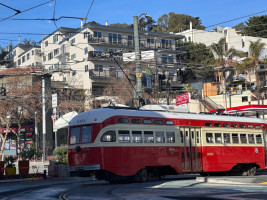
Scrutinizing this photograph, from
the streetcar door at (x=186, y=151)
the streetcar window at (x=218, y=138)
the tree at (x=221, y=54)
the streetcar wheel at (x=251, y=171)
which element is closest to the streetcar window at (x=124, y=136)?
the streetcar door at (x=186, y=151)

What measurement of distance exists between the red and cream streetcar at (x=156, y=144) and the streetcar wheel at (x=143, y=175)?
5cm

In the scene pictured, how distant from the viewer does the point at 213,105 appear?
66125 millimetres

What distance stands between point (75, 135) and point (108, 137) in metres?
1.93

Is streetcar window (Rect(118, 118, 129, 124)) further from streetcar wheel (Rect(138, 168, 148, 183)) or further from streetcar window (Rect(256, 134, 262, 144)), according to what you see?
streetcar window (Rect(256, 134, 262, 144))

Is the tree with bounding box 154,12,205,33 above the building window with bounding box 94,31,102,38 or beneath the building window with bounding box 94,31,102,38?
above

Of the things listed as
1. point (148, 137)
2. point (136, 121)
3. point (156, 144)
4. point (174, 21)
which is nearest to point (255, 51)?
point (156, 144)

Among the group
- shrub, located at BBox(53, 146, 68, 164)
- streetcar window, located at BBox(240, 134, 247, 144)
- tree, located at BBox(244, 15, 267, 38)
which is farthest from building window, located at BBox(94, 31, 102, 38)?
streetcar window, located at BBox(240, 134, 247, 144)

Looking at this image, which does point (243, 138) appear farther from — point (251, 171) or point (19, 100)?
point (19, 100)

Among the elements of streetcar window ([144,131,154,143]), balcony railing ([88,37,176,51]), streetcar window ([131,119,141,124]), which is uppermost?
balcony railing ([88,37,176,51])

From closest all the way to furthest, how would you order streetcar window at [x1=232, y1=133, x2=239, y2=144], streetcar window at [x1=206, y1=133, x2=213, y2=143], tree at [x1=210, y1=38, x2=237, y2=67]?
streetcar window at [x1=206, y1=133, x2=213, y2=143] < streetcar window at [x1=232, y1=133, x2=239, y2=144] < tree at [x1=210, y1=38, x2=237, y2=67]

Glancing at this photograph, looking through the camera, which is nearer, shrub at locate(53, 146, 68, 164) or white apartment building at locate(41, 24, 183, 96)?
shrub at locate(53, 146, 68, 164)

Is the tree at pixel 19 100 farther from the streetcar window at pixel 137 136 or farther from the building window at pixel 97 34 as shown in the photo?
the streetcar window at pixel 137 136

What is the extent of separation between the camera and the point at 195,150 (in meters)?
23.1

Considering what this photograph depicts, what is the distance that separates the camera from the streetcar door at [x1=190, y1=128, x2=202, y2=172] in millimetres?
23047
